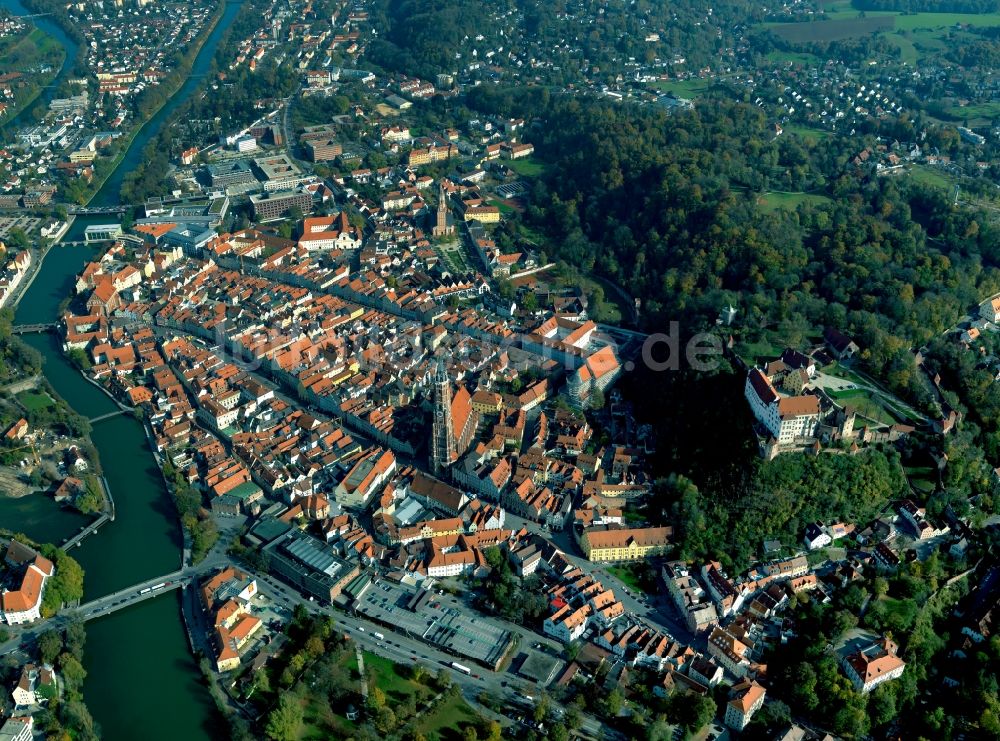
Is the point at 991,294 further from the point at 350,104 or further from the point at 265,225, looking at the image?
the point at 350,104

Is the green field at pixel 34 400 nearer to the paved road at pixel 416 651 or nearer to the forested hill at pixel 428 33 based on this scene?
the paved road at pixel 416 651

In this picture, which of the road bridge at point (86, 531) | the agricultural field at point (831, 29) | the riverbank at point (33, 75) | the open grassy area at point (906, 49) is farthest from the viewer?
the agricultural field at point (831, 29)

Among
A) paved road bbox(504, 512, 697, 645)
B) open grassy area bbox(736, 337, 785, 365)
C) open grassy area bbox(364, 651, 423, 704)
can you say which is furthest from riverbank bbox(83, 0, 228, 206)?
open grassy area bbox(364, 651, 423, 704)

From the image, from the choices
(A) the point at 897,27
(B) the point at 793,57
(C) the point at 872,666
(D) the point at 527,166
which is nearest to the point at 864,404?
(C) the point at 872,666

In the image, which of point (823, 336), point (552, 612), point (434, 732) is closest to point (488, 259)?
point (823, 336)

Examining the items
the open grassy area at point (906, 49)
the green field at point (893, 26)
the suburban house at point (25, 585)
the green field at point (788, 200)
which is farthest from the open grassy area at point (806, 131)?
the suburban house at point (25, 585)

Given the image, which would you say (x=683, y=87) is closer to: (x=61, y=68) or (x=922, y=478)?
(x=922, y=478)
